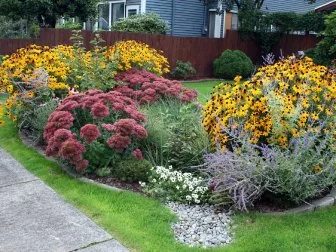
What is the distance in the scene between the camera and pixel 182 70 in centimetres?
1653

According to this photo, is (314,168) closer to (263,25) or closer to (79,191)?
(79,191)

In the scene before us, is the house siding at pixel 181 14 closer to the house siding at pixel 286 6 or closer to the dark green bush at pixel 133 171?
the house siding at pixel 286 6

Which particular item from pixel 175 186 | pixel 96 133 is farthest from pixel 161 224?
pixel 96 133

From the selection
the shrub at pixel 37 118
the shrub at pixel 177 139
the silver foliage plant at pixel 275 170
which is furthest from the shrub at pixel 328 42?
the silver foliage plant at pixel 275 170

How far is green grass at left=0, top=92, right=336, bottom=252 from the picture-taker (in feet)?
12.6

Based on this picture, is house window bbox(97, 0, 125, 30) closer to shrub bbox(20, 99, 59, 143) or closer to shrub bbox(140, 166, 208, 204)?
shrub bbox(20, 99, 59, 143)

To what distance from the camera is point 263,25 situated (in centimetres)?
1950

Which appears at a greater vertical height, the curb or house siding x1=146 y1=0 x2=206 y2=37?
house siding x1=146 y1=0 x2=206 y2=37

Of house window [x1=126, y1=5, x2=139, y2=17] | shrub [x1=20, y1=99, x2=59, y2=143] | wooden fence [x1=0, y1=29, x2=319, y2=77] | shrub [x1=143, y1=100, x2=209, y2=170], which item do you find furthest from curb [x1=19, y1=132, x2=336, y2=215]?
house window [x1=126, y1=5, x2=139, y2=17]

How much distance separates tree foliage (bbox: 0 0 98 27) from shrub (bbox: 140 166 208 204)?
12494 millimetres

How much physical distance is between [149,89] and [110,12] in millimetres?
16498

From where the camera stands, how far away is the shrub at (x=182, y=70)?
54.2 feet

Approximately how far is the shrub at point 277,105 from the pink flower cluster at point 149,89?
7.38 ft

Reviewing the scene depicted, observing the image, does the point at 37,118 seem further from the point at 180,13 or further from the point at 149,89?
the point at 180,13
